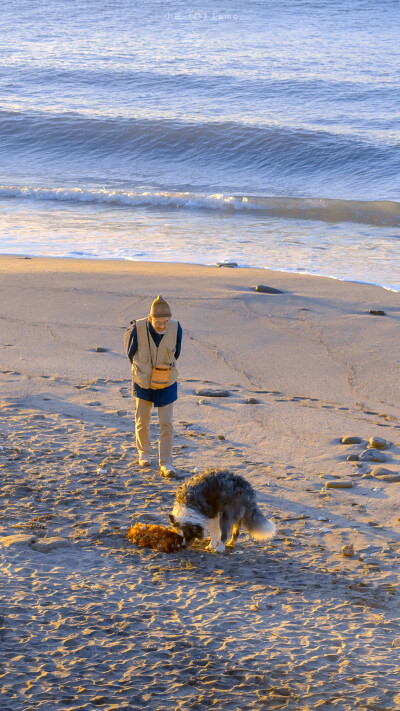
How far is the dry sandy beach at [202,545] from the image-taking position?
3750 millimetres

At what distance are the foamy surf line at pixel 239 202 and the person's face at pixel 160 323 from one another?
1249cm

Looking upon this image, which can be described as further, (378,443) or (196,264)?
(196,264)

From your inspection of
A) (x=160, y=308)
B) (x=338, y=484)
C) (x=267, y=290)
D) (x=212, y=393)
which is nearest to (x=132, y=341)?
(x=160, y=308)

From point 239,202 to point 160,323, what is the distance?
13838 mm

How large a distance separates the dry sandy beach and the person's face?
119 cm

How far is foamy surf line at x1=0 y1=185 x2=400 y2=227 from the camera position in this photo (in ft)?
59.9

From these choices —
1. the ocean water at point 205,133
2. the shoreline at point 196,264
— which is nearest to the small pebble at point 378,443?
the shoreline at point 196,264

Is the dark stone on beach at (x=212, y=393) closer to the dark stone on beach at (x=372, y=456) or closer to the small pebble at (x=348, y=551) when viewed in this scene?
the dark stone on beach at (x=372, y=456)

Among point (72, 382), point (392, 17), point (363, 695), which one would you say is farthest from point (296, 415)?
point (392, 17)

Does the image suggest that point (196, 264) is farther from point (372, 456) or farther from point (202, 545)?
point (202, 545)

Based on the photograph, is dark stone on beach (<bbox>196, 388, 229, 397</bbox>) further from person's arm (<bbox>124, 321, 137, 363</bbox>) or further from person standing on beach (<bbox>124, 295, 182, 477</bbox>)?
person's arm (<bbox>124, 321, 137, 363</bbox>)

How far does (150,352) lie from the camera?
612 centimetres

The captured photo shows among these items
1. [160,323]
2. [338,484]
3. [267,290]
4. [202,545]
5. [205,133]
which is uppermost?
[205,133]

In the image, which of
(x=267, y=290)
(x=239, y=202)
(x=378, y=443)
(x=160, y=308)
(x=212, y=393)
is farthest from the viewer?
(x=239, y=202)
